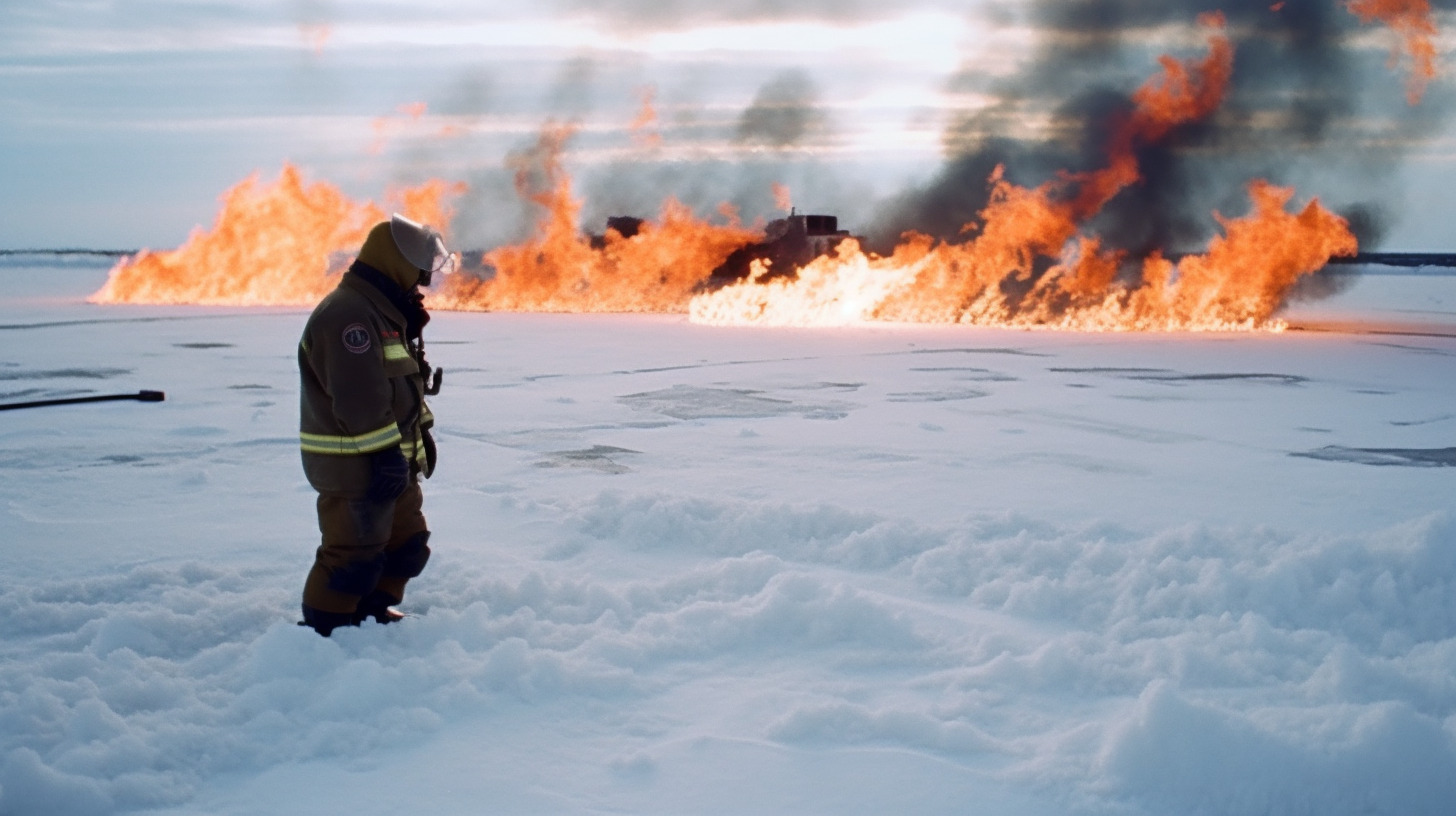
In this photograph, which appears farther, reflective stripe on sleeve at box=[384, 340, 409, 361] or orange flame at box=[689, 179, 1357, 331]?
orange flame at box=[689, 179, 1357, 331]

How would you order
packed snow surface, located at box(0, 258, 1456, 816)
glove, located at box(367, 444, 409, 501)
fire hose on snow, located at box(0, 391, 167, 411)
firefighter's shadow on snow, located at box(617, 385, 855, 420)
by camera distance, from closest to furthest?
packed snow surface, located at box(0, 258, 1456, 816) → glove, located at box(367, 444, 409, 501) → fire hose on snow, located at box(0, 391, 167, 411) → firefighter's shadow on snow, located at box(617, 385, 855, 420)

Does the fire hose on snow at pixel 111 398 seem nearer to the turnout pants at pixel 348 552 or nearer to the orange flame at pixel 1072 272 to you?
the turnout pants at pixel 348 552

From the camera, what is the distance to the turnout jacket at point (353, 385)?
12.2ft

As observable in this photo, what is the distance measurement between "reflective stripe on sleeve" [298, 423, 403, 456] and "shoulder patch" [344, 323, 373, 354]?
0.89 ft

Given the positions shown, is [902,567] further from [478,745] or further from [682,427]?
[682,427]

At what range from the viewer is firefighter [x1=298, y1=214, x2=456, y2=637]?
3744mm

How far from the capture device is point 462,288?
118ft

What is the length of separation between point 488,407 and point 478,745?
7579 mm

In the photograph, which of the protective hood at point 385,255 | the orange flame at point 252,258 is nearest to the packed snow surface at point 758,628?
the protective hood at point 385,255

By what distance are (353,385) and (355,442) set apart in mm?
194

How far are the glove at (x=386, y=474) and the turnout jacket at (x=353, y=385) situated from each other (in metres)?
0.02

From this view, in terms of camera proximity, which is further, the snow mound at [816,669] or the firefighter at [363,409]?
the firefighter at [363,409]

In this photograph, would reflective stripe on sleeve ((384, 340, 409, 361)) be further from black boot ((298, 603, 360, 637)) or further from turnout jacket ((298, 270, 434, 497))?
black boot ((298, 603, 360, 637))

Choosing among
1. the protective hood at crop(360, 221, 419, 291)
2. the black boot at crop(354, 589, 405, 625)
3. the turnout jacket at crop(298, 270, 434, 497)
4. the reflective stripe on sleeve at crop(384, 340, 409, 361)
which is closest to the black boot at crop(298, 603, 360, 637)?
the black boot at crop(354, 589, 405, 625)
